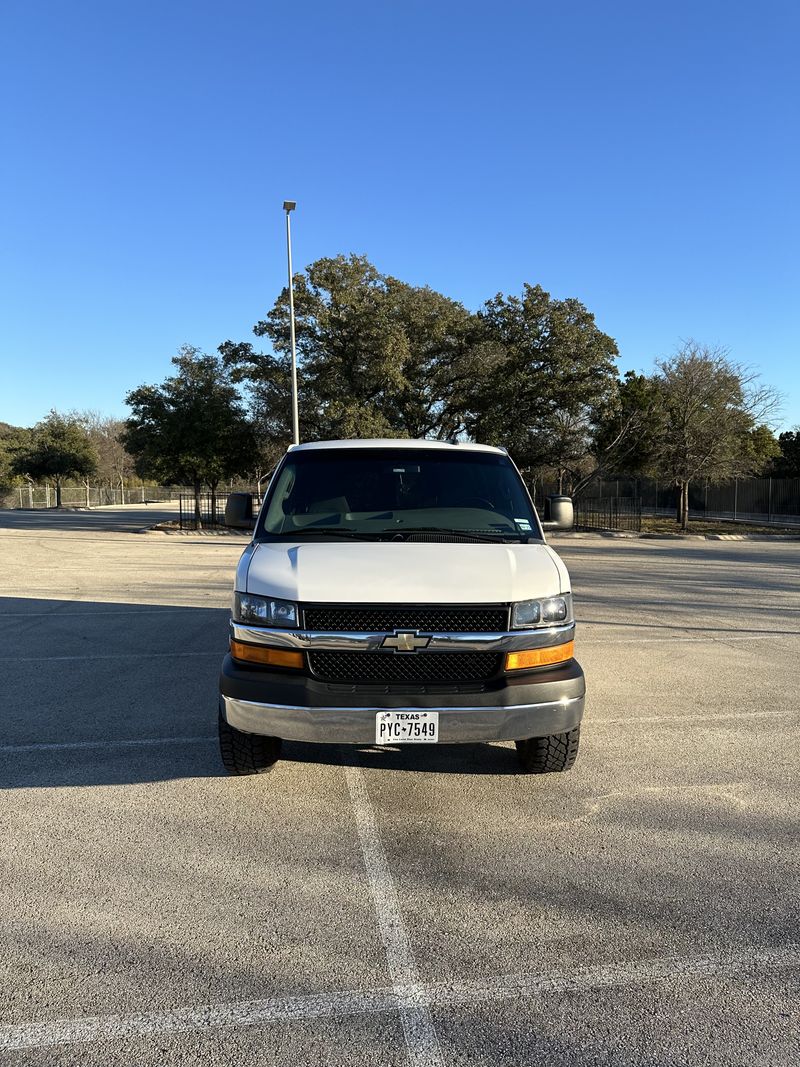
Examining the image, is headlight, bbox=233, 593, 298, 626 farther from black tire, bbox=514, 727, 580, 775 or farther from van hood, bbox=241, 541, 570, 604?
black tire, bbox=514, 727, 580, 775

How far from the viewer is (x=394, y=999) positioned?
2463mm

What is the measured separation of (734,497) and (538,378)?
56.6 ft

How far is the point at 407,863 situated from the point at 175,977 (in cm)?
115

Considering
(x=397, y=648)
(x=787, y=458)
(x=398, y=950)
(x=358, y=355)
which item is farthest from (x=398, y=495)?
(x=787, y=458)

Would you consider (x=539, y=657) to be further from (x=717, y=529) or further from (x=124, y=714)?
(x=717, y=529)

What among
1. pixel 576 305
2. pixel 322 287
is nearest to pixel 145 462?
Result: pixel 322 287

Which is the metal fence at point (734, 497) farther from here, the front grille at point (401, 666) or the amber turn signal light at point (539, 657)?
the front grille at point (401, 666)

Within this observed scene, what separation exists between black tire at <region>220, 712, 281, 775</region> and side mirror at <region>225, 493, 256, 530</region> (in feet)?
5.43

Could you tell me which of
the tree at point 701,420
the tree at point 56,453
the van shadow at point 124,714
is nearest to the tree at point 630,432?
the tree at point 701,420

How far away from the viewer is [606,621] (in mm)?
9539

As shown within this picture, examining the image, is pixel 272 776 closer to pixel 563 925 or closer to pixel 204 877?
pixel 204 877

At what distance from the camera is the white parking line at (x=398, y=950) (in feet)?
7.44

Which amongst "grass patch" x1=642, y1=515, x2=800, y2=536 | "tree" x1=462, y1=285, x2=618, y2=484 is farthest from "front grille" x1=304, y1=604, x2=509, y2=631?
"grass patch" x1=642, y1=515, x2=800, y2=536

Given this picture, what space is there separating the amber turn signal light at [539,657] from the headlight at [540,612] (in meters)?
0.13
